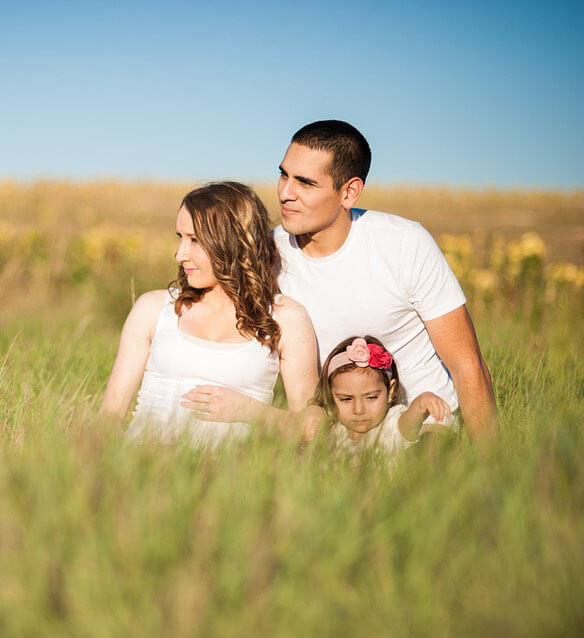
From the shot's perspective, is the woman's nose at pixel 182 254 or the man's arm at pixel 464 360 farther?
the man's arm at pixel 464 360

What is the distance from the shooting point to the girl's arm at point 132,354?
2799 millimetres

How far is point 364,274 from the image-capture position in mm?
3162

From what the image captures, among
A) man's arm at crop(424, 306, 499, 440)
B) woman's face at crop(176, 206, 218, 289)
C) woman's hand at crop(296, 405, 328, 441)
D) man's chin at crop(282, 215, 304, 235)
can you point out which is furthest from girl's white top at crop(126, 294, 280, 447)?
man's arm at crop(424, 306, 499, 440)

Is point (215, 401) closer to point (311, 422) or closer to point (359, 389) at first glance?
point (311, 422)

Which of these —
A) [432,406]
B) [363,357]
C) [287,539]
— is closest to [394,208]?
[363,357]

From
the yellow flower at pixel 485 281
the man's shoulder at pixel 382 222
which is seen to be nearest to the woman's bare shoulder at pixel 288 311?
the man's shoulder at pixel 382 222

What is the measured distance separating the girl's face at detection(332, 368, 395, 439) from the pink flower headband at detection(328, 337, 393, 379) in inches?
1.5

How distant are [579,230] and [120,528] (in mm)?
18741

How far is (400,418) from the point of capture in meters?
2.90

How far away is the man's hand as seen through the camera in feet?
8.28

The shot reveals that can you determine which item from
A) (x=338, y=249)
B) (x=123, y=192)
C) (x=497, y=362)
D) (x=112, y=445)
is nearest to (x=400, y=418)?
(x=338, y=249)

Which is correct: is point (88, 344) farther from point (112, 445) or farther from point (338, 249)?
point (112, 445)

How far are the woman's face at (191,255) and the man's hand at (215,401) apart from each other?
1.49 ft

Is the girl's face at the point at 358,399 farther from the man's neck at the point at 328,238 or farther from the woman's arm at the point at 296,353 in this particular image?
the man's neck at the point at 328,238
